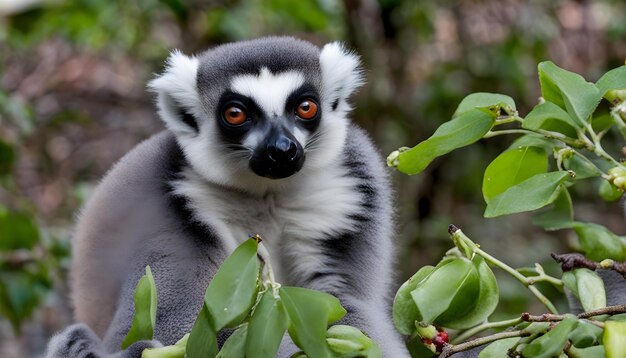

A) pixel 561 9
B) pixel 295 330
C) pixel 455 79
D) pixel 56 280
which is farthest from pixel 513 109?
pixel 561 9

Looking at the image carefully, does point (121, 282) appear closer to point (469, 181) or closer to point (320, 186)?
point (320, 186)

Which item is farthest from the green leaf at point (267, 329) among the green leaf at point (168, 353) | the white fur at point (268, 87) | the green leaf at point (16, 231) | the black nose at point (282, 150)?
the green leaf at point (16, 231)

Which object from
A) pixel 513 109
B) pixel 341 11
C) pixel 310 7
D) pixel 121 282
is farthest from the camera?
pixel 341 11

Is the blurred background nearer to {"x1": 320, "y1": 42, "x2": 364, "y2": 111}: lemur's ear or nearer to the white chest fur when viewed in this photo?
{"x1": 320, "y1": 42, "x2": 364, "y2": 111}: lemur's ear

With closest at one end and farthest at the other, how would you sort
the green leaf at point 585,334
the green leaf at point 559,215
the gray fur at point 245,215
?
the green leaf at point 585,334
the green leaf at point 559,215
the gray fur at point 245,215

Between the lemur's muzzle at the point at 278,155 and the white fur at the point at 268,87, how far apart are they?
0.24ft

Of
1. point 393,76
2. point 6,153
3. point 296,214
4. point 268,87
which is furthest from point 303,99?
point 393,76

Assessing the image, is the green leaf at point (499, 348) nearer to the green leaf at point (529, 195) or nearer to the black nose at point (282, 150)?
the green leaf at point (529, 195)

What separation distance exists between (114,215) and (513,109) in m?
1.48

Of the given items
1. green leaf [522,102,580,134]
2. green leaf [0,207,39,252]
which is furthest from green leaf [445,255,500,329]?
green leaf [0,207,39,252]

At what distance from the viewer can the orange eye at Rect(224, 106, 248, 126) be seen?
2760 mm

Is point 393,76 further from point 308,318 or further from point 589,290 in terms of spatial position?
point 308,318

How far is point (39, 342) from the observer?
18.0ft

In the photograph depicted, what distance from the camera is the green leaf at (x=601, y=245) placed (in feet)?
6.79
